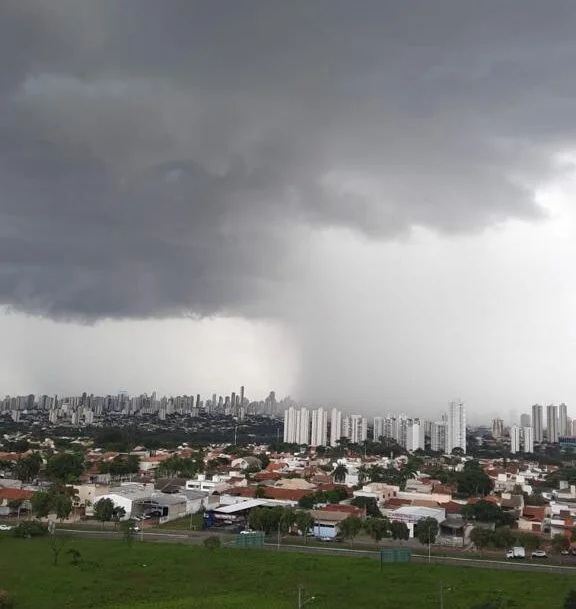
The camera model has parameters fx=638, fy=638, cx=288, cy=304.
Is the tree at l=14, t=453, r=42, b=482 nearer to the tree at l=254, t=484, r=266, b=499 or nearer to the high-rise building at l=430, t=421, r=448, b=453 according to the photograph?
the tree at l=254, t=484, r=266, b=499

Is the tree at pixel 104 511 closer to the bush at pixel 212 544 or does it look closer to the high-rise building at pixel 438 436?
the bush at pixel 212 544

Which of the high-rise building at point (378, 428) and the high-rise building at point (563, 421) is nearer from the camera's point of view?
the high-rise building at point (378, 428)

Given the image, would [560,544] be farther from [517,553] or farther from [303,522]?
[303,522]

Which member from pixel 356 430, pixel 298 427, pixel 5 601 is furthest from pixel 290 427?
pixel 5 601

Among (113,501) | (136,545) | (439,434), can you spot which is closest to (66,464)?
(113,501)

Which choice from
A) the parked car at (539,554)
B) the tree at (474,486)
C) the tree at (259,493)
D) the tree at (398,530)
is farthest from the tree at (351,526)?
the tree at (474,486)

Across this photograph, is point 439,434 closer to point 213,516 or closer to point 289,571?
point 213,516
